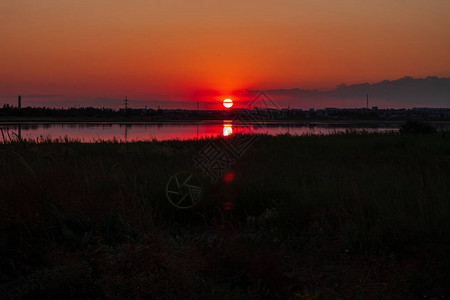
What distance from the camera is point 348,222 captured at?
594 cm

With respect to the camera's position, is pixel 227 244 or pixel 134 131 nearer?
pixel 227 244

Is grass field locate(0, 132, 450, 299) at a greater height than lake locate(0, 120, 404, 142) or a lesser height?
lesser

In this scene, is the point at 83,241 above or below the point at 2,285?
above

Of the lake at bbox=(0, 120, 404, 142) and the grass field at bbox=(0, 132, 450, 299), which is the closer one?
the grass field at bbox=(0, 132, 450, 299)

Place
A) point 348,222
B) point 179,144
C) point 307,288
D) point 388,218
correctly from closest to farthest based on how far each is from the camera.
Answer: point 307,288
point 388,218
point 348,222
point 179,144

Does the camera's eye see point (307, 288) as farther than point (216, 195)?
No

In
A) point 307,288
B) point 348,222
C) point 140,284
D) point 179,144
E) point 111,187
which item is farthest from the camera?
point 179,144

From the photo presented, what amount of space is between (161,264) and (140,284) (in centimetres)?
27

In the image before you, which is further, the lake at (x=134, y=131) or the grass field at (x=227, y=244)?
the lake at (x=134, y=131)

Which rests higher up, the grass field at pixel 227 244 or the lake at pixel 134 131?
the lake at pixel 134 131

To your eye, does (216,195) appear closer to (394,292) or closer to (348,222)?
(348,222)

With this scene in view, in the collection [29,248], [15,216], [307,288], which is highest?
[15,216]

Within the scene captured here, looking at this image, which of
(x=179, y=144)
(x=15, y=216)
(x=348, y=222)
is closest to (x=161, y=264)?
(x=15, y=216)

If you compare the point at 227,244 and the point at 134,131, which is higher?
the point at 134,131
